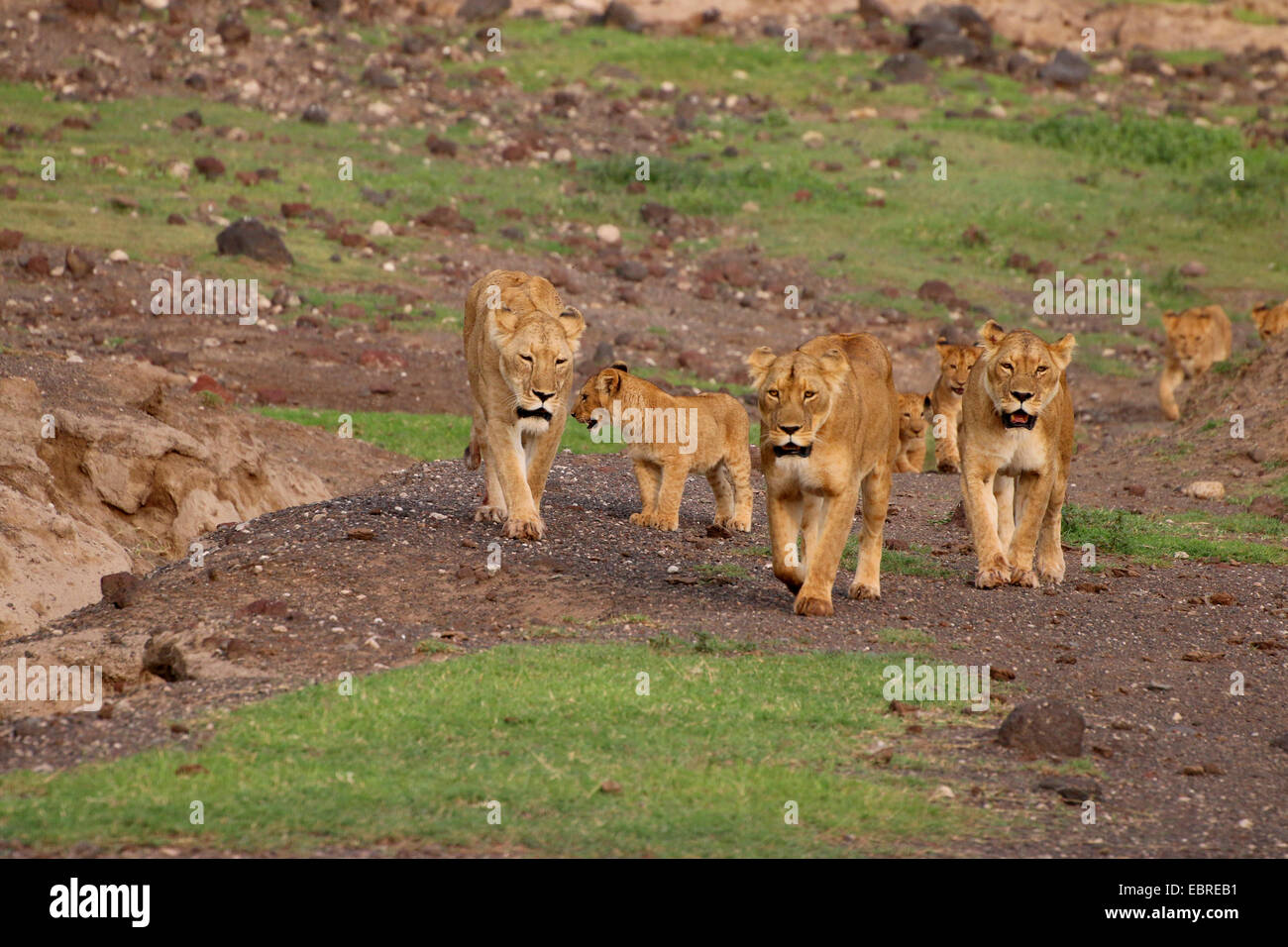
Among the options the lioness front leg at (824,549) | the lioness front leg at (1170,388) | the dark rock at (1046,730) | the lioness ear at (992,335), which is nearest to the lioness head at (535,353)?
the lioness front leg at (824,549)

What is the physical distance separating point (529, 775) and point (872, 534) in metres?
4.42

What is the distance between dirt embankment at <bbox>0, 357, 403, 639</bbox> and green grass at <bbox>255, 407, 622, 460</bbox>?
1755 mm

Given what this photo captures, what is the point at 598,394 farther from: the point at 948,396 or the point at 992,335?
the point at 948,396

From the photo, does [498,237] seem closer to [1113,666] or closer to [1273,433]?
[1273,433]

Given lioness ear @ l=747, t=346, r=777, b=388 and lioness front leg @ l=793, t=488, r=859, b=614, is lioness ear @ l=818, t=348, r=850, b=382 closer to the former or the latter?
lioness ear @ l=747, t=346, r=777, b=388

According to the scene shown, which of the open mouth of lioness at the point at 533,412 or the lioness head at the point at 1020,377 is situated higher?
the lioness head at the point at 1020,377

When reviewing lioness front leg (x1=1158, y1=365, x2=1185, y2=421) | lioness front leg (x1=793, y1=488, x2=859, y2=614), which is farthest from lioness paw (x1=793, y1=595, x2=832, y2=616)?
lioness front leg (x1=1158, y1=365, x2=1185, y2=421)

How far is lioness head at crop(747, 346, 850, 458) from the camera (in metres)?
10.6

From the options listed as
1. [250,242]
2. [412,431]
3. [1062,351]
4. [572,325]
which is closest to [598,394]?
[572,325]

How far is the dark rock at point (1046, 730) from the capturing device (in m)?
8.90

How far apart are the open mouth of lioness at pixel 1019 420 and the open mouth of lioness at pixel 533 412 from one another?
3182 mm

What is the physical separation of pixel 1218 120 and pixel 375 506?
30.1m

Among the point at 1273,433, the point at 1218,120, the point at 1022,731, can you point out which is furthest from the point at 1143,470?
the point at 1218,120

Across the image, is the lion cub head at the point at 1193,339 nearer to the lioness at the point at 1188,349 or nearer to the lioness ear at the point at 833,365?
the lioness at the point at 1188,349
